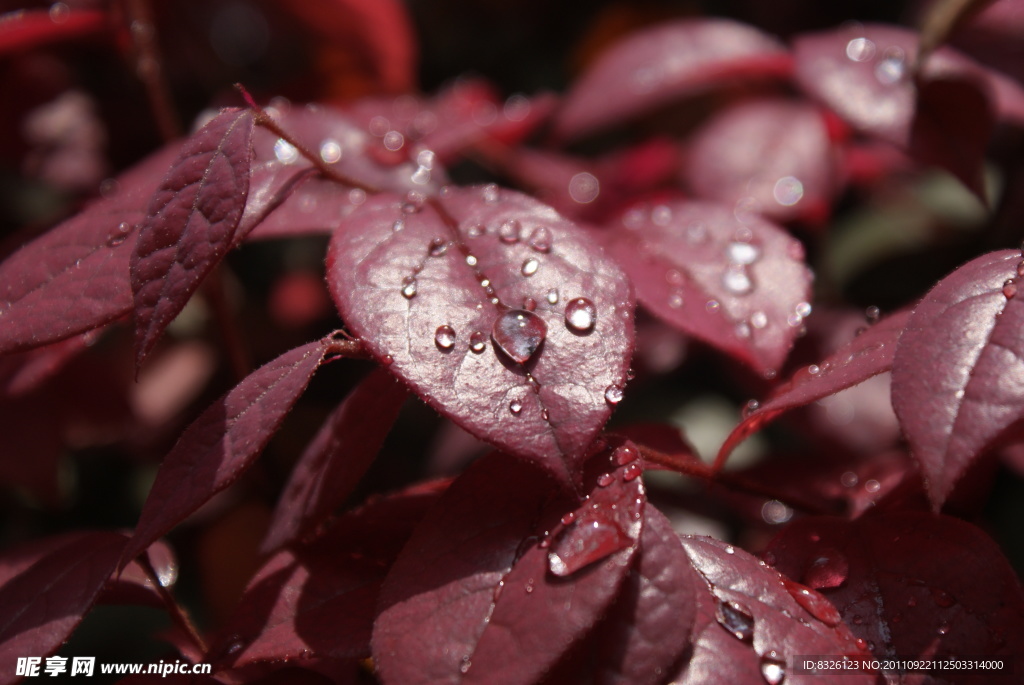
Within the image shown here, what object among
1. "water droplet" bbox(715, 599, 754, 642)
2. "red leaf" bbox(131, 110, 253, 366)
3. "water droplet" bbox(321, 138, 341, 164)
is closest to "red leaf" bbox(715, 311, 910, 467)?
"water droplet" bbox(715, 599, 754, 642)

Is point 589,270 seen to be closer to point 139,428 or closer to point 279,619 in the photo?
point 279,619

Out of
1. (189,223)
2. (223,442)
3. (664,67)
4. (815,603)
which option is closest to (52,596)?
(223,442)

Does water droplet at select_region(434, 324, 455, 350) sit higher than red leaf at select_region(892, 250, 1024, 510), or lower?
higher

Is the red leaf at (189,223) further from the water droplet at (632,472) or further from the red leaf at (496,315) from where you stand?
the water droplet at (632,472)

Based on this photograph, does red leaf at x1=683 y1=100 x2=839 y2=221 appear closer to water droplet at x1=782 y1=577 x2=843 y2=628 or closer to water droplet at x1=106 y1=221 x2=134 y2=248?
water droplet at x1=782 y1=577 x2=843 y2=628

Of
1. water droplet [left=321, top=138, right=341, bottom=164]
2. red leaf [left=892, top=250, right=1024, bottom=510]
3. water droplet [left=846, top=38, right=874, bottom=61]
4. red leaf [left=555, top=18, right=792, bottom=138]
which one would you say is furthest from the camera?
red leaf [left=555, top=18, right=792, bottom=138]

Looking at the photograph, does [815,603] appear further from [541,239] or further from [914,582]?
[541,239]

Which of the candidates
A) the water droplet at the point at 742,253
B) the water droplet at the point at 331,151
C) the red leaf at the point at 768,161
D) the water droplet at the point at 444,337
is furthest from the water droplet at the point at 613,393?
the red leaf at the point at 768,161
